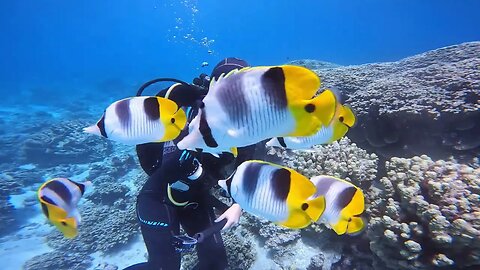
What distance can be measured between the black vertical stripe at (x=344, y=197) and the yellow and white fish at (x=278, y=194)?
0.59 meters

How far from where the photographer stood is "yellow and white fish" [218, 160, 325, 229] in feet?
4.89

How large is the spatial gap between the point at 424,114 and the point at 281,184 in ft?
14.0

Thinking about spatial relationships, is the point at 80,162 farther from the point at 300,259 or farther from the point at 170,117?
the point at 170,117

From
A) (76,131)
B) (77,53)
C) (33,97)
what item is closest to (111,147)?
(76,131)

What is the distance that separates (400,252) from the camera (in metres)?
3.17

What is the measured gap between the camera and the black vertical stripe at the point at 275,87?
41.2 inches

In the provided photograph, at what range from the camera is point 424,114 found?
4734mm

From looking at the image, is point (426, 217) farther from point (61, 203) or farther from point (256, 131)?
point (61, 203)

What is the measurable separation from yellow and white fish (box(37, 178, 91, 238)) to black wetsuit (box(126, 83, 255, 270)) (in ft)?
3.37

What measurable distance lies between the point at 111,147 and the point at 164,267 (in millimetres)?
11351

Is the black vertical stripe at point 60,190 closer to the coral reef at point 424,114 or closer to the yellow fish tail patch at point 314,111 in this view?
the yellow fish tail patch at point 314,111

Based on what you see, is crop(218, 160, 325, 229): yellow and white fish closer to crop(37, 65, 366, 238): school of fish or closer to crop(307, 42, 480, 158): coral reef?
crop(37, 65, 366, 238): school of fish

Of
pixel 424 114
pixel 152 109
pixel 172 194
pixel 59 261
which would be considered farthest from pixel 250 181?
pixel 59 261

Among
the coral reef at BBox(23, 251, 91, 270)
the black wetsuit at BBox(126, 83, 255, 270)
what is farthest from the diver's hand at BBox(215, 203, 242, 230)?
the coral reef at BBox(23, 251, 91, 270)
